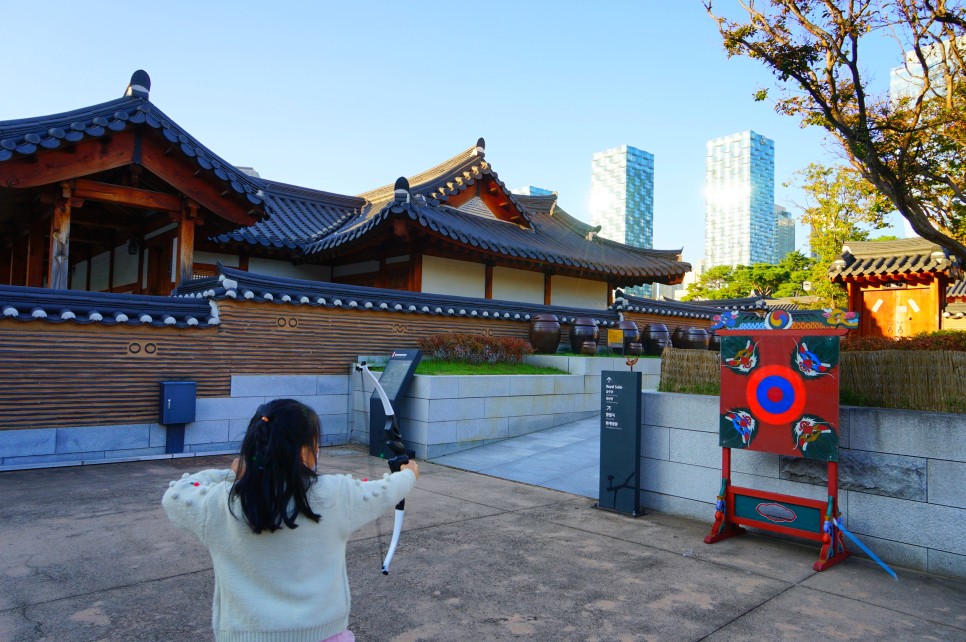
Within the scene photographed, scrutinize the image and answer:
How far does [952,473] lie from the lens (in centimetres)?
468

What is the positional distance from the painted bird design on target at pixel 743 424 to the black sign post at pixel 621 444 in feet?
3.66

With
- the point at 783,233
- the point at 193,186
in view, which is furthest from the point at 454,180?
the point at 783,233

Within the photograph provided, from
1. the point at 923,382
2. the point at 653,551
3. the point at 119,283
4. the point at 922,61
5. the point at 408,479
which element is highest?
the point at 922,61

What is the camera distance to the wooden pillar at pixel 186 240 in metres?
11.0

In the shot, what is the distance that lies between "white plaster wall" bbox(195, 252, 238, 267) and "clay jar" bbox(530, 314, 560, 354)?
6932mm

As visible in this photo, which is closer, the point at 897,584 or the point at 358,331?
the point at 897,584

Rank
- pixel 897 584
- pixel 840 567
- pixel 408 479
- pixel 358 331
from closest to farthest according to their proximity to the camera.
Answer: pixel 408 479 < pixel 897 584 < pixel 840 567 < pixel 358 331

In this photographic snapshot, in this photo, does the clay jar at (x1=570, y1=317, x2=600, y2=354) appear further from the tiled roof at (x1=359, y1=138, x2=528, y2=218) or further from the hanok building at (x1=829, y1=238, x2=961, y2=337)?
the hanok building at (x1=829, y1=238, x2=961, y2=337)

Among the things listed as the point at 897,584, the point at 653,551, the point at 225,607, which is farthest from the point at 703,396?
the point at 225,607

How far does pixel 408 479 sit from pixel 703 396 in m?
4.64

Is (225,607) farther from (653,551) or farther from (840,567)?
(840,567)

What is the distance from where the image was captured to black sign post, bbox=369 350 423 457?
9.47 meters

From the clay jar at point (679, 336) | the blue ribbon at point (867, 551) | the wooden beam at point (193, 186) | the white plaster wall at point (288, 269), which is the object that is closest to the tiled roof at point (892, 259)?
the clay jar at point (679, 336)

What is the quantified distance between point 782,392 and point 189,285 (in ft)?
30.8
